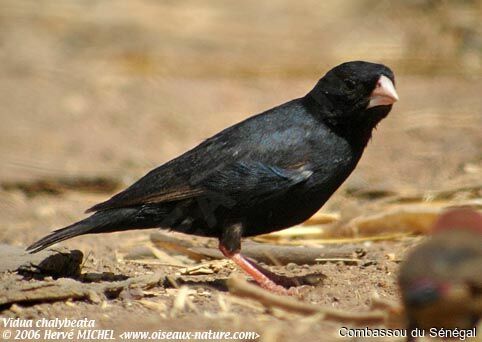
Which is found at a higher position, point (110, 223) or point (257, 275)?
point (110, 223)

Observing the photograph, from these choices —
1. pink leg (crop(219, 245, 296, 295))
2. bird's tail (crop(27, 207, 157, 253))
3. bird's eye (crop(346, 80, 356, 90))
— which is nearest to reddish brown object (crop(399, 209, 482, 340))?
pink leg (crop(219, 245, 296, 295))

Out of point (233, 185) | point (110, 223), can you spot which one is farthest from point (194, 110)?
point (233, 185)

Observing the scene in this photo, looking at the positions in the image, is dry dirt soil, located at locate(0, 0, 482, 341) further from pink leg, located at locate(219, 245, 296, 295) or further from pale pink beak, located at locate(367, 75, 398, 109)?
Answer: pale pink beak, located at locate(367, 75, 398, 109)

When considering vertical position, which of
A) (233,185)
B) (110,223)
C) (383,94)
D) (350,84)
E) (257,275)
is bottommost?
(257,275)

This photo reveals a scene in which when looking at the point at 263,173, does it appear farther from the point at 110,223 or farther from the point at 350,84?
the point at 110,223

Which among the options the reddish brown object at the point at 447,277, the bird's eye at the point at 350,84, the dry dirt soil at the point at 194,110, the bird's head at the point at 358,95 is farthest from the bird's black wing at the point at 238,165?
the reddish brown object at the point at 447,277

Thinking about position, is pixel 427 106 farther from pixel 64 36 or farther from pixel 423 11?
pixel 64 36

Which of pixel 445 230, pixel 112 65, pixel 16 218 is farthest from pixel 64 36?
pixel 445 230

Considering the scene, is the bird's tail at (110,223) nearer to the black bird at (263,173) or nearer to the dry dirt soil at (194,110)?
the black bird at (263,173)
